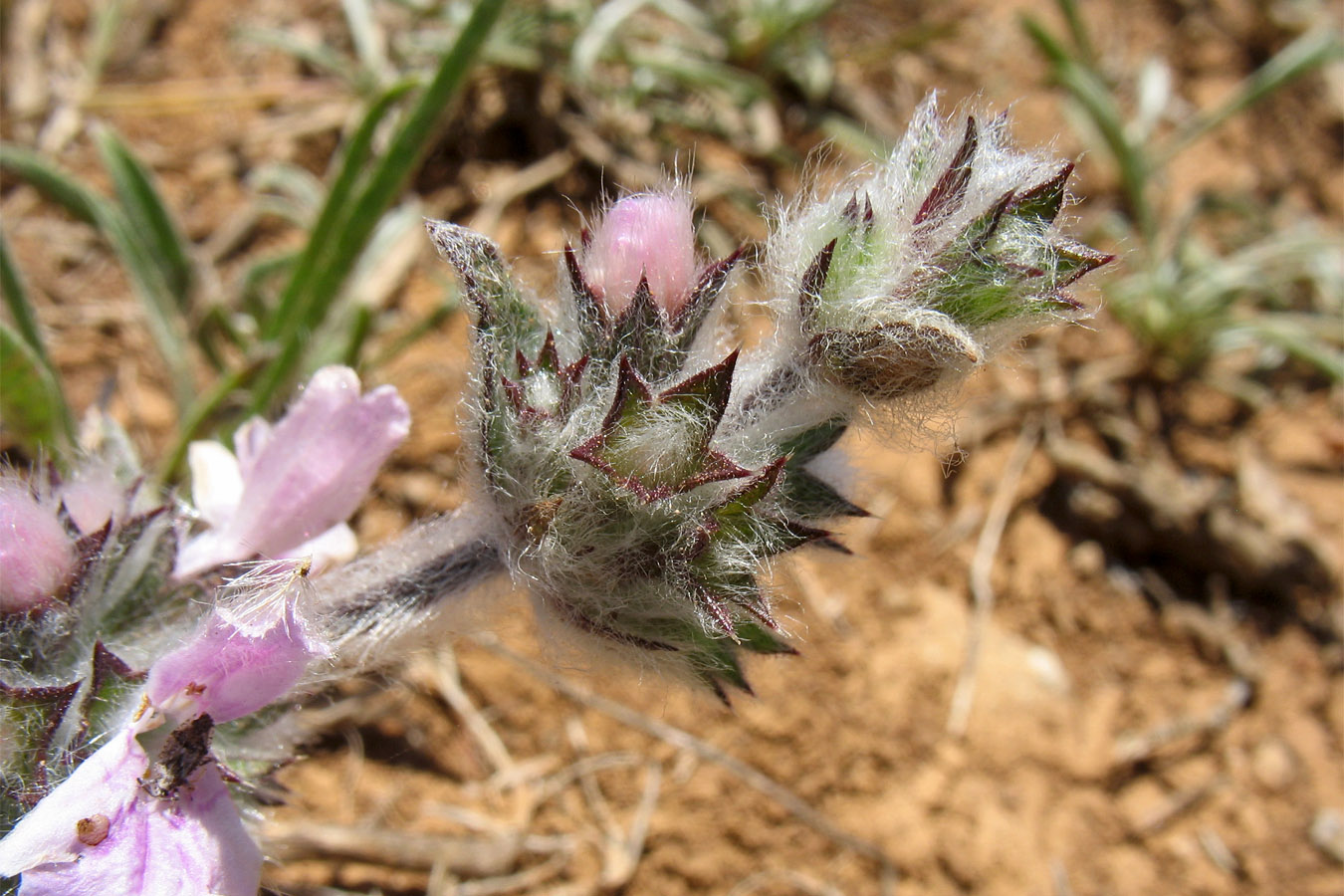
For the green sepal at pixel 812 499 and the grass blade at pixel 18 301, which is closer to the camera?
the green sepal at pixel 812 499

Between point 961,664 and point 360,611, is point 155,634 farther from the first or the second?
point 961,664

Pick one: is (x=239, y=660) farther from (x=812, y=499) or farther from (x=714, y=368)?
(x=812, y=499)

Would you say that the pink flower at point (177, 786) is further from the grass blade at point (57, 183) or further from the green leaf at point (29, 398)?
the grass blade at point (57, 183)

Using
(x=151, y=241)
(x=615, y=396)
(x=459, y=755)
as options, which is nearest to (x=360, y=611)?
(x=615, y=396)

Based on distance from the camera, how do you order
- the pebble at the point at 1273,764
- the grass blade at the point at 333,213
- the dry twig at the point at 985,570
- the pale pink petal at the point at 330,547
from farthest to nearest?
the pebble at the point at 1273,764 → the dry twig at the point at 985,570 → the grass blade at the point at 333,213 → the pale pink petal at the point at 330,547

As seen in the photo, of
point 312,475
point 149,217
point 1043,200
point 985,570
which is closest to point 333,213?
point 149,217

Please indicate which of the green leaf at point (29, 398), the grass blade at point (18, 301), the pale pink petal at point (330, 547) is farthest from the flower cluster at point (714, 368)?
the grass blade at point (18, 301)
